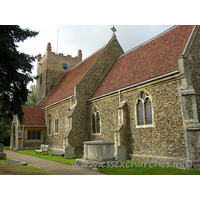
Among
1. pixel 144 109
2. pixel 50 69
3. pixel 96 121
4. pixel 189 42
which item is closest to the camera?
pixel 189 42

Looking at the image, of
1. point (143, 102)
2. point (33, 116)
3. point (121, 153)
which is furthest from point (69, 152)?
point (33, 116)

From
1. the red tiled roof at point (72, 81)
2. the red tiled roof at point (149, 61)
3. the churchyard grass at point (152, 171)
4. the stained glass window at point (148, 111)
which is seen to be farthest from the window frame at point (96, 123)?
the churchyard grass at point (152, 171)

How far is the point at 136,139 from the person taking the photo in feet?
41.7

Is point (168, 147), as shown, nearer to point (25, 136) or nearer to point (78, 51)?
point (25, 136)

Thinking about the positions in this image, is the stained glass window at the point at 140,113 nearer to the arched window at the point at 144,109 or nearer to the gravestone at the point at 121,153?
the arched window at the point at 144,109

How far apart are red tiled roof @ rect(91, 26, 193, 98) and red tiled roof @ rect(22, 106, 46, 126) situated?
11.0 m

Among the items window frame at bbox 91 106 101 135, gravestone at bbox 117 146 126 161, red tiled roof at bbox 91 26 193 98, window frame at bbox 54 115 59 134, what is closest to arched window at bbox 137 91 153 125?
red tiled roof at bbox 91 26 193 98

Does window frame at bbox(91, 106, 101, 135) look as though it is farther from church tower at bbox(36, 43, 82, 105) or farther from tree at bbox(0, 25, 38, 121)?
church tower at bbox(36, 43, 82, 105)

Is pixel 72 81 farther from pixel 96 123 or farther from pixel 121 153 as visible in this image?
pixel 121 153

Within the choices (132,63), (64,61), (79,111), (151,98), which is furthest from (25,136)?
(151,98)

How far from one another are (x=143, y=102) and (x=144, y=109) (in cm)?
47

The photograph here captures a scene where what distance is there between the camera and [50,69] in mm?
31062

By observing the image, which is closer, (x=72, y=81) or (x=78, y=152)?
(x=78, y=152)

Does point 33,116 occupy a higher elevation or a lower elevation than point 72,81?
lower
